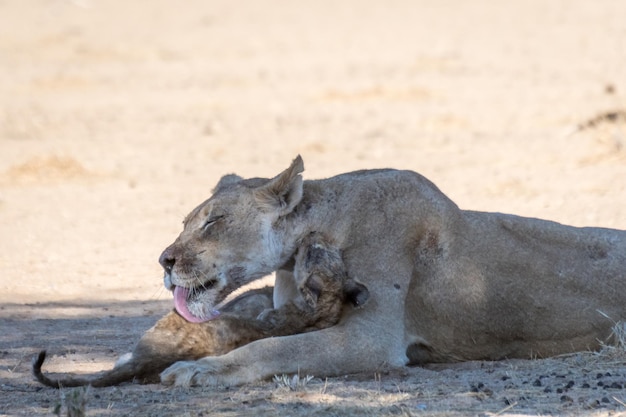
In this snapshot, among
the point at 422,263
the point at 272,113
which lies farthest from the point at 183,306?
the point at 272,113

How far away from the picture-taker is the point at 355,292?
21.6 ft

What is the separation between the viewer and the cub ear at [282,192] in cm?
710

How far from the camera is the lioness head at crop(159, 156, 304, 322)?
6961mm

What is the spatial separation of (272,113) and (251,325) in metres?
11.9

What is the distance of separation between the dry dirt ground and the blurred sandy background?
47 mm

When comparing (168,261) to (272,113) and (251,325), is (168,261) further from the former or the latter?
(272,113)

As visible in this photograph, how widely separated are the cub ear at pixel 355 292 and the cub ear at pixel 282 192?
2.34 ft

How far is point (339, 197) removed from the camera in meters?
7.16

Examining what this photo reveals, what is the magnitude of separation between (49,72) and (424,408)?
18.7m

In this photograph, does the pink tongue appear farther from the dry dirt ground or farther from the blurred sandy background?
the blurred sandy background

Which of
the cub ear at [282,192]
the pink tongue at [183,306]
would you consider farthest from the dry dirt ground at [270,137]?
the cub ear at [282,192]

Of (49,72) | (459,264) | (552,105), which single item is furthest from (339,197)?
(49,72)

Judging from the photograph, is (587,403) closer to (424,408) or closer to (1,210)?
(424,408)

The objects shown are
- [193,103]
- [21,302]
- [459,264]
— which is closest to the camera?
[459,264]
